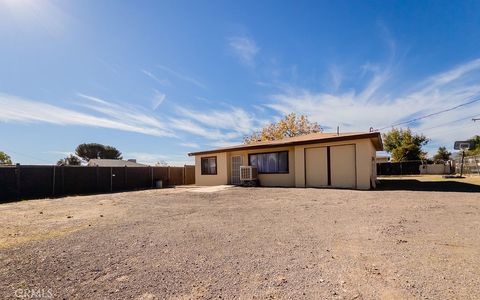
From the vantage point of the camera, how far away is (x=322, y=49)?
1316 cm

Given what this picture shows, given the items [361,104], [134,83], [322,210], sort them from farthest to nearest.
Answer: [361,104]
[134,83]
[322,210]

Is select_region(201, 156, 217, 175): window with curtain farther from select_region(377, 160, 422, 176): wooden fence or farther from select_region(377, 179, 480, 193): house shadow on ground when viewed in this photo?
select_region(377, 160, 422, 176): wooden fence

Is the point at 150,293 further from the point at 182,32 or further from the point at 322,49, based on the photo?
the point at 322,49

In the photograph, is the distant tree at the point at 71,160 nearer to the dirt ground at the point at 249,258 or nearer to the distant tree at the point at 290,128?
the distant tree at the point at 290,128

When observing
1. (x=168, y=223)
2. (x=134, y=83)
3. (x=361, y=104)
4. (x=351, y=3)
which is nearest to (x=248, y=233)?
(x=168, y=223)

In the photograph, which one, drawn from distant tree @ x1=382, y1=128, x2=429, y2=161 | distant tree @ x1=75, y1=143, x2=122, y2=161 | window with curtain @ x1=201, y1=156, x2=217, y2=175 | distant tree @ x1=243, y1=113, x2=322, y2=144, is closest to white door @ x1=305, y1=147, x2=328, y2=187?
window with curtain @ x1=201, y1=156, x2=217, y2=175

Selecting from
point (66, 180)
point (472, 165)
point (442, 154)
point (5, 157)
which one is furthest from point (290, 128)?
point (5, 157)

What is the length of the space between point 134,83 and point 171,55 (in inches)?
134

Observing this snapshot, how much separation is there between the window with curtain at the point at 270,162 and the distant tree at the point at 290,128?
733 inches

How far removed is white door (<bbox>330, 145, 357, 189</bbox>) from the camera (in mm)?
12141

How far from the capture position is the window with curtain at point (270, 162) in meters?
14.9

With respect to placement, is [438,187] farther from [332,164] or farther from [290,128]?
[290,128]

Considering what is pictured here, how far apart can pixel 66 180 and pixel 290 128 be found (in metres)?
26.9

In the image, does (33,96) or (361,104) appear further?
(361,104)
